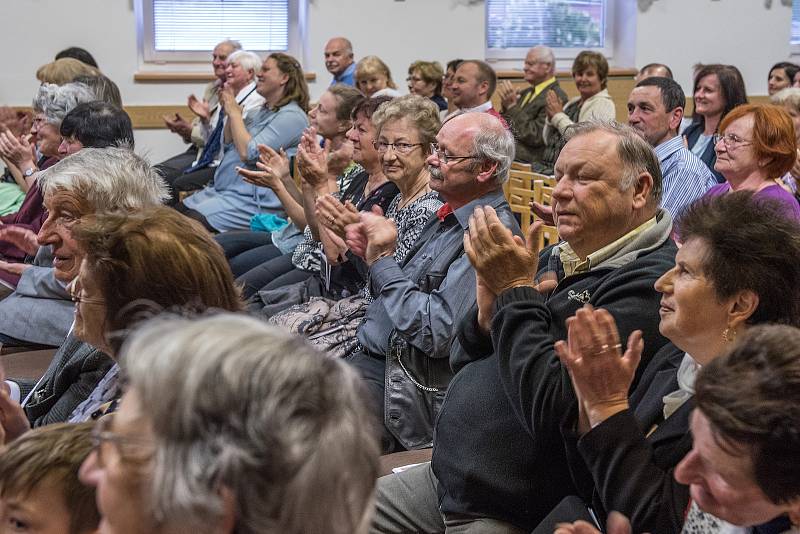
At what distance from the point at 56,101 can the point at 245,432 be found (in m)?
3.92

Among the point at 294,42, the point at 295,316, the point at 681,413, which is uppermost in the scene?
the point at 294,42

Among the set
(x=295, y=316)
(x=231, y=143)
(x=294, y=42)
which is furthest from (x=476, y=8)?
(x=295, y=316)

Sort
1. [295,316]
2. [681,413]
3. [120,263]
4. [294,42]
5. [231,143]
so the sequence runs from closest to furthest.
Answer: [681,413]
[120,263]
[295,316]
[231,143]
[294,42]

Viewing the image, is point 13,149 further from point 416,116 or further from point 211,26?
point 211,26

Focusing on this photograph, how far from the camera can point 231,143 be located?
5672 mm

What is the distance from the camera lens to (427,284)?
269cm

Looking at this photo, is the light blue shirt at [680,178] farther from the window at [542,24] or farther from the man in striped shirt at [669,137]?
the window at [542,24]

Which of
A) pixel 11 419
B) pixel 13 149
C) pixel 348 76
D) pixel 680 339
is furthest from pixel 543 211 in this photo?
pixel 348 76

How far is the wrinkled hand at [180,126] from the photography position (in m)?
7.25

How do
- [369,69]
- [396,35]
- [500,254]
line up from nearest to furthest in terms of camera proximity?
1. [500,254]
2. [369,69]
3. [396,35]

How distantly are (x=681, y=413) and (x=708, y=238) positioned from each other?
0.30 m

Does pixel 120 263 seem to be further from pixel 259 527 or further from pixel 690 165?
pixel 690 165

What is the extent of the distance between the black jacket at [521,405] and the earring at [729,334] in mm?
262

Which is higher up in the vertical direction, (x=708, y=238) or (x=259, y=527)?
(x=708, y=238)
